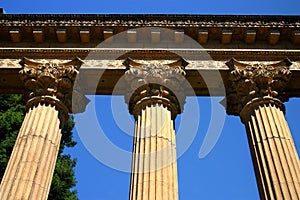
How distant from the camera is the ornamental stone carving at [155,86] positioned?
27172mm

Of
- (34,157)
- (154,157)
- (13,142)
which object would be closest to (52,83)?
(34,157)

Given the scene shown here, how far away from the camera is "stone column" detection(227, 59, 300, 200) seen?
21.9 metres

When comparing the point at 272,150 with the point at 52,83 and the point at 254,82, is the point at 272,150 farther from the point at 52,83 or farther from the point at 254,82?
the point at 52,83

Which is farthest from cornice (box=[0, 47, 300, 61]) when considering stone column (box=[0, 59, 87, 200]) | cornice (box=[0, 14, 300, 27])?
cornice (box=[0, 14, 300, 27])

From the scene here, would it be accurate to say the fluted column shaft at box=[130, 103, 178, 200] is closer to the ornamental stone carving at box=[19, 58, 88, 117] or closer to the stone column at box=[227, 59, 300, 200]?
the stone column at box=[227, 59, 300, 200]

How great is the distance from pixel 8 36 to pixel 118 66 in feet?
27.7

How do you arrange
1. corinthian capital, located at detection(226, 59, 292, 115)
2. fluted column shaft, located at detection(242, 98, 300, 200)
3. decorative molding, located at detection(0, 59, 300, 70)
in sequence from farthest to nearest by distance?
decorative molding, located at detection(0, 59, 300, 70)
corinthian capital, located at detection(226, 59, 292, 115)
fluted column shaft, located at detection(242, 98, 300, 200)

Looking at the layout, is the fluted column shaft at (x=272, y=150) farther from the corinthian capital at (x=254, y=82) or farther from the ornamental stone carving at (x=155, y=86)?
the ornamental stone carving at (x=155, y=86)

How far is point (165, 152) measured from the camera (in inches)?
923

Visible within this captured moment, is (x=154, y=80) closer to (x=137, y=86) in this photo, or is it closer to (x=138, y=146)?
(x=137, y=86)

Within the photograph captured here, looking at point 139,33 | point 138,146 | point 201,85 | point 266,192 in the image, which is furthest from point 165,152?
point 139,33

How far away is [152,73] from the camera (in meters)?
28.4

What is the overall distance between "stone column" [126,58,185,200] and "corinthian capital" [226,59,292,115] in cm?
347

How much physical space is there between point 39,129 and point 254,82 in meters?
13.6
